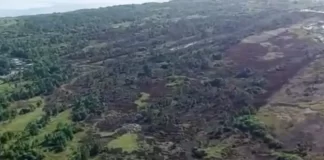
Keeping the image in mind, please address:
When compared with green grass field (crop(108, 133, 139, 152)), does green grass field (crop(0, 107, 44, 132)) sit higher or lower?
higher

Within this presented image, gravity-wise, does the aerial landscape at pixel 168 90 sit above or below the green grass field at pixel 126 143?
→ above

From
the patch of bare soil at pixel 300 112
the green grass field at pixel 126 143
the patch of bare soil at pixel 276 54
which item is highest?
the patch of bare soil at pixel 276 54

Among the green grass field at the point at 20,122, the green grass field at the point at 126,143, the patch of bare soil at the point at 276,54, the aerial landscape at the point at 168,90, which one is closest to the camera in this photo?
A: the aerial landscape at the point at 168,90

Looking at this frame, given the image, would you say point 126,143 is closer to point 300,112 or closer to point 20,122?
point 20,122

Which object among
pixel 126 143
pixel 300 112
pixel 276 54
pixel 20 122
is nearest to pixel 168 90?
pixel 300 112

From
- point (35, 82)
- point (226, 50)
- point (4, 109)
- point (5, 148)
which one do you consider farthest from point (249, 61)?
point (5, 148)

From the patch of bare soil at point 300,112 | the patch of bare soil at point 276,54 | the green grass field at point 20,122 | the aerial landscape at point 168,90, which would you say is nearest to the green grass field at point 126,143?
the aerial landscape at point 168,90

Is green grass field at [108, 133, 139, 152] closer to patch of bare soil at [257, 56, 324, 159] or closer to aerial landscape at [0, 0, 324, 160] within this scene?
aerial landscape at [0, 0, 324, 160]

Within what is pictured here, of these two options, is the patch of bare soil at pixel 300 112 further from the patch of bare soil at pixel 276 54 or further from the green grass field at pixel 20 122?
the green grass field at pixel 20 122

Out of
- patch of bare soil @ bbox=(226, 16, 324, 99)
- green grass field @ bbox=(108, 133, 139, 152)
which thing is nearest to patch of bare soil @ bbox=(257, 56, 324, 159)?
patch of bare soil @ bbox=(226, 16, 324, 99)
